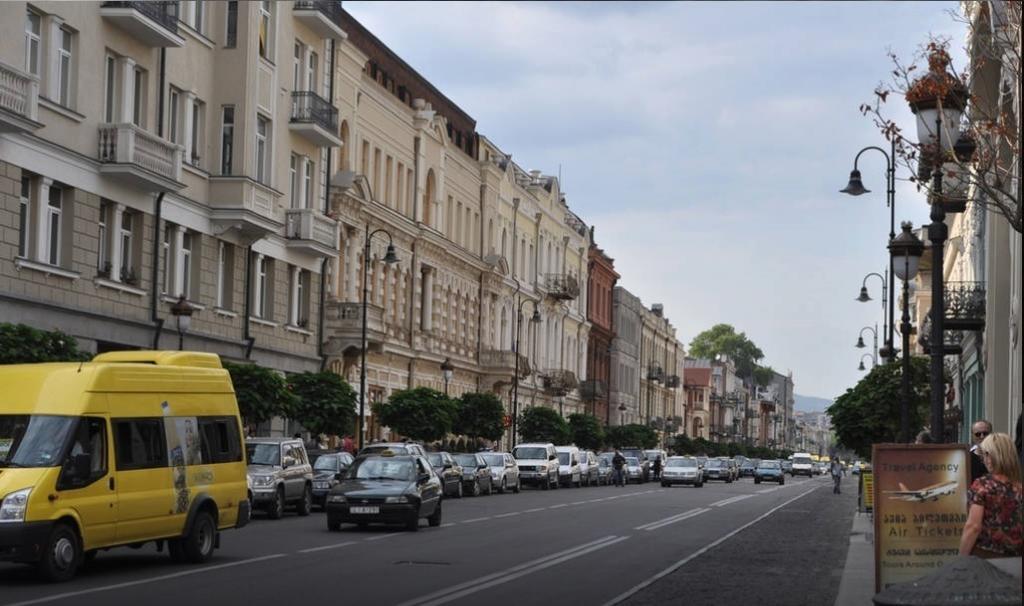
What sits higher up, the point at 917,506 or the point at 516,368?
the point at 516,368

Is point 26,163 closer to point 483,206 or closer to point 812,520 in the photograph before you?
point 812,520

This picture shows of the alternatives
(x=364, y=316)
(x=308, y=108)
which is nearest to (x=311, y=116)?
(x=308, y=108)

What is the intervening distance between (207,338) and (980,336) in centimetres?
2036

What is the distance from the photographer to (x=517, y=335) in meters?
82.5

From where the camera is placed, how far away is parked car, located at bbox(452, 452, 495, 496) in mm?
51781

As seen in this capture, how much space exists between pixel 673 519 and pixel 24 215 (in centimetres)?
1602

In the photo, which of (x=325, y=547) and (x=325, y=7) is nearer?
(x=325, y=547)

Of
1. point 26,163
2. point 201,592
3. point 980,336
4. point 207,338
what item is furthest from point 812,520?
point 201,592

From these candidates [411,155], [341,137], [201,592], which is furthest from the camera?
[411,155]

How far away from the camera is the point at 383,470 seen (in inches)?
1217

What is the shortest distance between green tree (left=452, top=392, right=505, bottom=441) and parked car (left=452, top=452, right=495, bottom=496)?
11067mm

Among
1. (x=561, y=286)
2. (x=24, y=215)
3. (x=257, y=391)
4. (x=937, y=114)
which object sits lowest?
(x=257, y=391)

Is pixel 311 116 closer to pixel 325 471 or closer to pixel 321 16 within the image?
pixel 321 16

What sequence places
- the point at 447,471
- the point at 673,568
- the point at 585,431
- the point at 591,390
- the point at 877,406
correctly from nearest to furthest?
the point at 673,568
the point at 877,406
the point at 447,471
the point at 585,431
the point at 591,390
